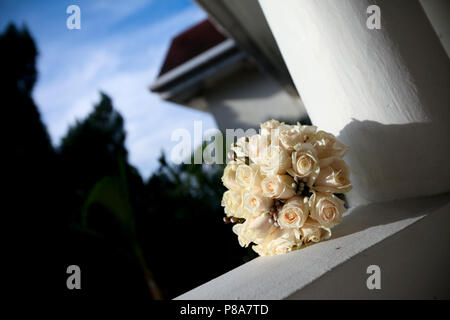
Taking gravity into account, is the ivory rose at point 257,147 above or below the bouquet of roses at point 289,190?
above

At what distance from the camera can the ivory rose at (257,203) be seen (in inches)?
36.5

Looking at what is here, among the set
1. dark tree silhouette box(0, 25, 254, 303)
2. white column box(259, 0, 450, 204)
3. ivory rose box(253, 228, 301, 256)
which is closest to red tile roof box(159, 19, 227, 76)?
dark tree silhouette box(0, 25, 254, 303)

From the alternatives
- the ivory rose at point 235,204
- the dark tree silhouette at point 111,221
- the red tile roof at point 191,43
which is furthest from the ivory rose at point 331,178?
the red tile roof at point 191,43

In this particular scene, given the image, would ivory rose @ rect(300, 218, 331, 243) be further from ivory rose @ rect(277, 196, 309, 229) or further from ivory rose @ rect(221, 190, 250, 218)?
ivory rose @ rect(221, 190, 250, 218)

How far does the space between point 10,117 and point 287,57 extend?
513 cm

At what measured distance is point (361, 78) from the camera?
44.1 inches

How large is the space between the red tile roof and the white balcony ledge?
5.97 meters

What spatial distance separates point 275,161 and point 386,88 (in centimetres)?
51

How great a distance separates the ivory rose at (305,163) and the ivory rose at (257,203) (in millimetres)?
114

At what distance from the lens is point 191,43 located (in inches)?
275

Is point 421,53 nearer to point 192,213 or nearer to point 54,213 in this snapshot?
point 192,213

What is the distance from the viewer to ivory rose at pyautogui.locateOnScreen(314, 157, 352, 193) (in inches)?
37.1

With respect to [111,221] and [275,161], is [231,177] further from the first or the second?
[111,221]

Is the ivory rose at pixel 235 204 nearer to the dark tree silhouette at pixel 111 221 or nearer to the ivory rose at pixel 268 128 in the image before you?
the ivory rose at pixel 268 128
